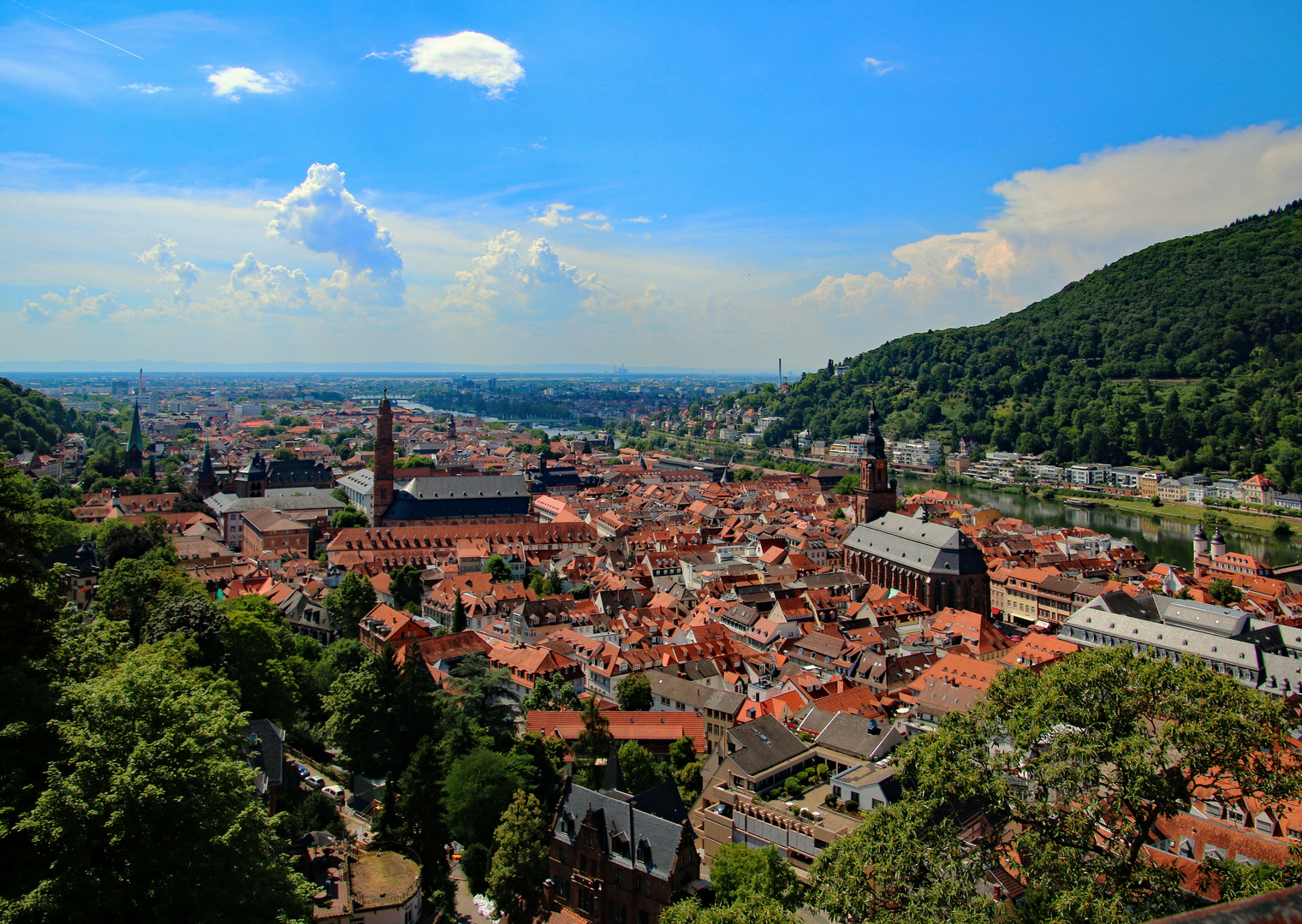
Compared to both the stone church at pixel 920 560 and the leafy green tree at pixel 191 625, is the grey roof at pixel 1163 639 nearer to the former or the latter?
the stone church at pixel 920 560

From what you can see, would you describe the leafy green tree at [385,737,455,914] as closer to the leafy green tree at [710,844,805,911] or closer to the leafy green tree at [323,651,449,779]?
the leafy green tree at [323,651,449,779]

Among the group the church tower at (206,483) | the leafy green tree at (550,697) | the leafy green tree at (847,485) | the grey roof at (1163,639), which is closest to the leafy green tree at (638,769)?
the leafy green tree at (550,697)

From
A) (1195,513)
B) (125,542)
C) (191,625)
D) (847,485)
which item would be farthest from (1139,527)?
(125,542)

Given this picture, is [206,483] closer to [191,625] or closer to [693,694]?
[191,625]

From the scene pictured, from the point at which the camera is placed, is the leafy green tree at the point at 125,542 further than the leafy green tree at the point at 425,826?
Yes

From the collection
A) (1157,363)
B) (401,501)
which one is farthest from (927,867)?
(1157,363)

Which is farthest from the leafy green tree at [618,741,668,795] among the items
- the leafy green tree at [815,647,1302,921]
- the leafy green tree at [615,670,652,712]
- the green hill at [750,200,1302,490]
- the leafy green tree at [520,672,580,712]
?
the green hill at [750,200,1302,490]

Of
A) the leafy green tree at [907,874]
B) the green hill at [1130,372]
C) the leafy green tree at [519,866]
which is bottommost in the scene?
the leafy green tree at [519,866]
